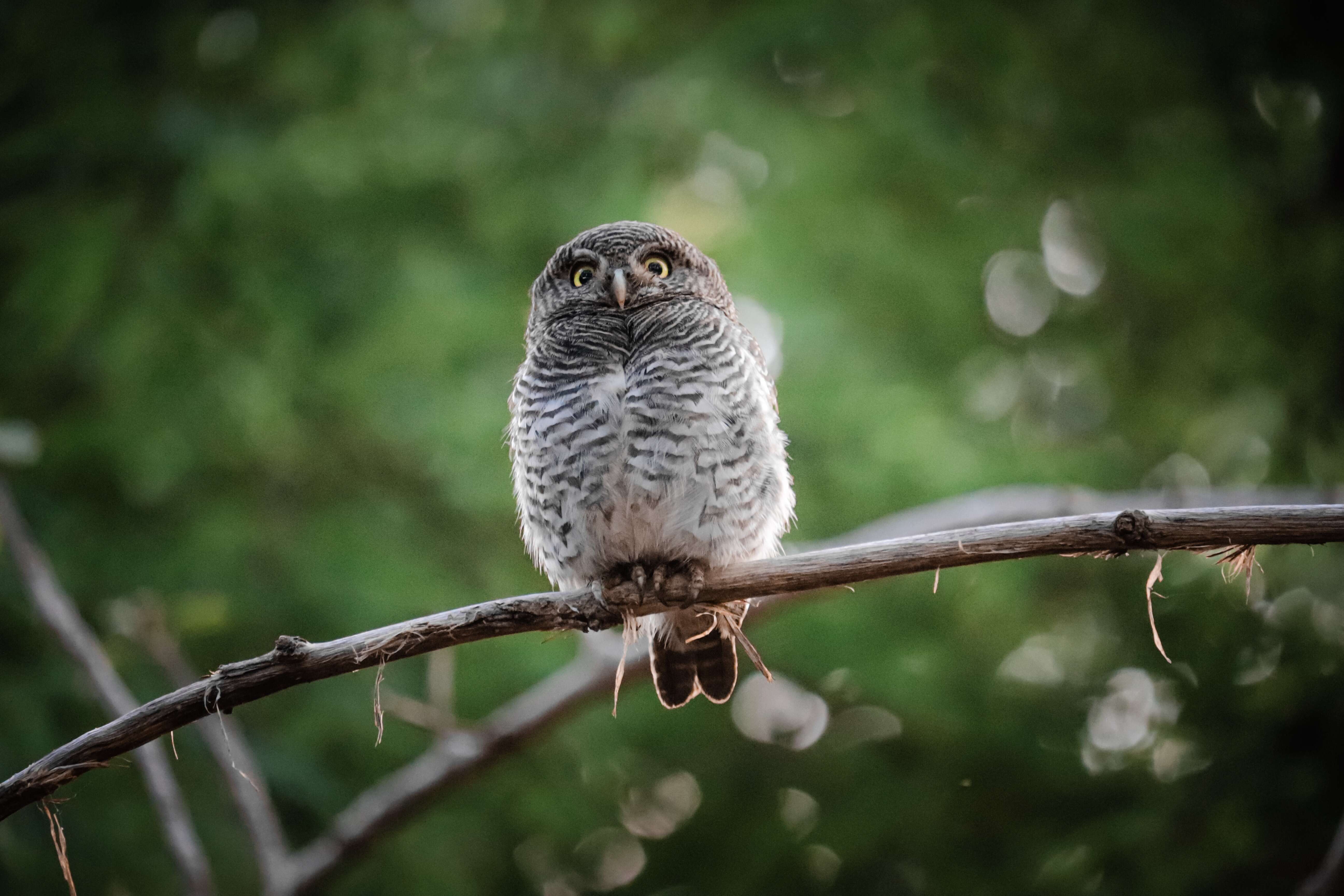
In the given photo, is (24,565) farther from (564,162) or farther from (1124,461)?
(1124,461)

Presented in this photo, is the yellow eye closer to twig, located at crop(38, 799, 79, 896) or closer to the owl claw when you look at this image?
the owl claw

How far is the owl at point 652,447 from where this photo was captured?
2.39 metres

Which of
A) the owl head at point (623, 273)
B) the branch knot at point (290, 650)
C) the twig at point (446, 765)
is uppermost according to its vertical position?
the owl head at point (623, 273)

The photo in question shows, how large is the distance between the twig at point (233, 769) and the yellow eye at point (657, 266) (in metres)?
1.82

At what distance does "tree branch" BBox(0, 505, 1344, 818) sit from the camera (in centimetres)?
150

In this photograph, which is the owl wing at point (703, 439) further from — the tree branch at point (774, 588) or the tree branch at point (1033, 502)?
the tree branch at point (1033, 502)

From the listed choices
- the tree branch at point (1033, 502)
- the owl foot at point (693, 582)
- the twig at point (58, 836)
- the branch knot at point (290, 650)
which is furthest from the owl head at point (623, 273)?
the twig at point (58, 836)

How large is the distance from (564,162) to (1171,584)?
2873 mm

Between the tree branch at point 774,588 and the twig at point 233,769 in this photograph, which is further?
the twig at point 233,769

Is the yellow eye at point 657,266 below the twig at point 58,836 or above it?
above

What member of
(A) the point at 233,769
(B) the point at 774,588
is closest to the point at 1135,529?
(B) the point at 774,588

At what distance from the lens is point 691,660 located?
263 centimetres

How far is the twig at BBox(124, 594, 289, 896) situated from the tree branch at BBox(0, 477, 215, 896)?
139 mm

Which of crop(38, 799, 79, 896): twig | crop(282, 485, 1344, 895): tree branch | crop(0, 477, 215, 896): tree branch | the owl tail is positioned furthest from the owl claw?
crop(0, 477, 215, 896): tree branch
